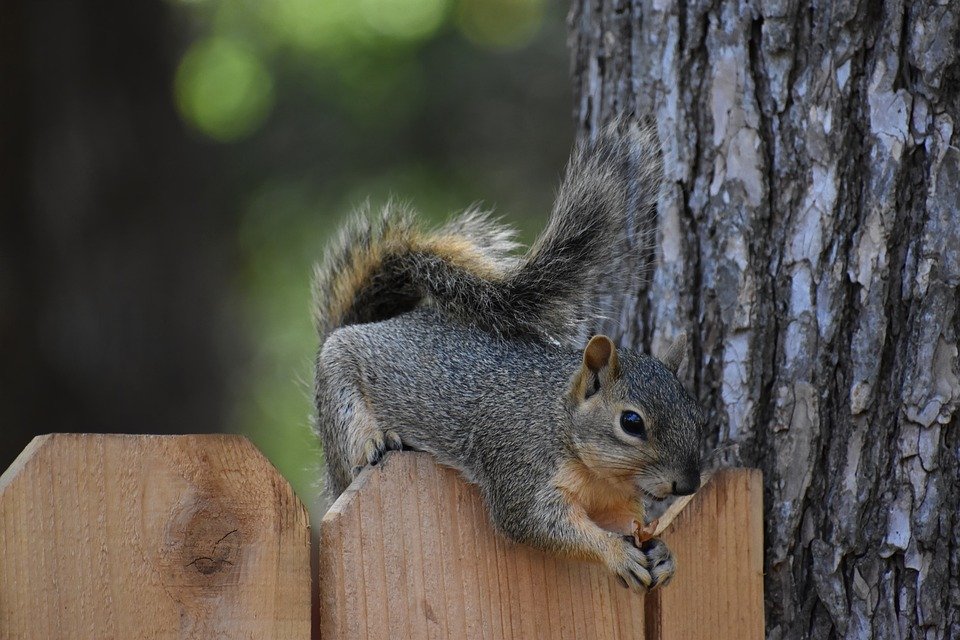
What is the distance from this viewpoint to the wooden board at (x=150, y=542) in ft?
4.05

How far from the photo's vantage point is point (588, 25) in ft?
7.31

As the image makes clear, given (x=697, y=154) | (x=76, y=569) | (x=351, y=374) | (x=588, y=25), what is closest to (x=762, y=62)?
(x=697, y=154)

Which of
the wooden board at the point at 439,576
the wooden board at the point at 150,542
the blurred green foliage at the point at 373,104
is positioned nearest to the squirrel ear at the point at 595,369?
the wooden board at the point at 439,576

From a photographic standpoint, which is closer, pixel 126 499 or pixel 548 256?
pixel 126 499

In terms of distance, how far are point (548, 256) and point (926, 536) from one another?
28.8 inches

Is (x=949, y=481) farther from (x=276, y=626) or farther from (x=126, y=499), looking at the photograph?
(x=126, y=499)

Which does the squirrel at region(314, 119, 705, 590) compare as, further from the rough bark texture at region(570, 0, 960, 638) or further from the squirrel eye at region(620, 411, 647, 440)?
the rough bark texture at region(570, 0, 960, 638)

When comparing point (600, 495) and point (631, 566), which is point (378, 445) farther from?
point (631, 566)

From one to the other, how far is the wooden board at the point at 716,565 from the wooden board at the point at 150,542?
1.74 feet

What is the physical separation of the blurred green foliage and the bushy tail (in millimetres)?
2478

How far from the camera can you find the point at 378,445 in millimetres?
1870

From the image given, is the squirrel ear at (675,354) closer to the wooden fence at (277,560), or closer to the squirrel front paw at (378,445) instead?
the wooden fence at (277,560)

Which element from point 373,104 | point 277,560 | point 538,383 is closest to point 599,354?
point 538,383

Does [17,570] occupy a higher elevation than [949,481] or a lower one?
lower
